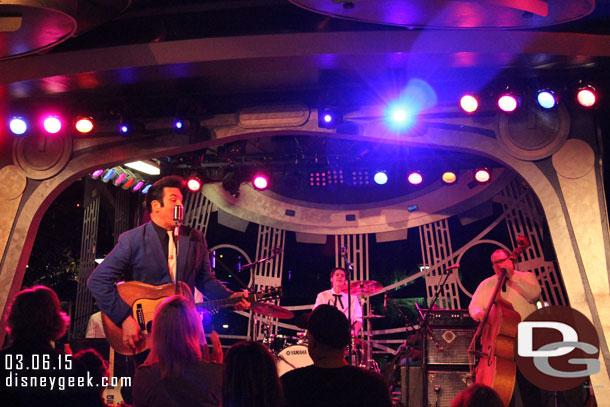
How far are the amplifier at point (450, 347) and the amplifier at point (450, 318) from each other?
2.6 inches

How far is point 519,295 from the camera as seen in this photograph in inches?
273

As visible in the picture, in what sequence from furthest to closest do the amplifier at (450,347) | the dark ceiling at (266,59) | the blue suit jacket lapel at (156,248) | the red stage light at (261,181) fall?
the red stage light at (261,181)
the amplifier at (450,347)
the dark ceiling at (266,59)
the blue suit jacket lapel at (156,248)

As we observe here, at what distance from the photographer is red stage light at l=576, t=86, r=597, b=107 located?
6.11 metres

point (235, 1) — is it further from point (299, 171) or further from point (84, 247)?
point (84, 247)

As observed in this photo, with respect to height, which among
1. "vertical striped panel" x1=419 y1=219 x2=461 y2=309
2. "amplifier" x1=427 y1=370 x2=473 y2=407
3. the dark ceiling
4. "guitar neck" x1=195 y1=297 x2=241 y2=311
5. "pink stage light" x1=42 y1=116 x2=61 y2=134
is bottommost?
"amplifier" x1=427 y1=370 x2=473 y2=407

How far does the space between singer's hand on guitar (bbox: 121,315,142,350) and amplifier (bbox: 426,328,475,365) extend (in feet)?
14.0

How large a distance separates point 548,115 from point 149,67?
4.34m

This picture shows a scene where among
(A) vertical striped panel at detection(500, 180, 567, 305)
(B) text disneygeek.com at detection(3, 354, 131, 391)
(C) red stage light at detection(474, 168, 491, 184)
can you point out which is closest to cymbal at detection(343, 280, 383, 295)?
(C) red stage light at detection(474, 168, 491, 184)

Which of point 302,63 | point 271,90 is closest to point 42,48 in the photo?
point 302,63

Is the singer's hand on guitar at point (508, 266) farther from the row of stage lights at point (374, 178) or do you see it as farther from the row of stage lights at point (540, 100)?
the row of stage lights at point (374, 178)

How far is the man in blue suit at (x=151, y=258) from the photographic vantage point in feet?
14.3

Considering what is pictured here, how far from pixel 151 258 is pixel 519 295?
14.5ft

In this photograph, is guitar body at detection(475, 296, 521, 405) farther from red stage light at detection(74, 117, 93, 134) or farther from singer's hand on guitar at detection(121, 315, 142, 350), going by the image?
red stage light at detection(74, 117, 93, 134)

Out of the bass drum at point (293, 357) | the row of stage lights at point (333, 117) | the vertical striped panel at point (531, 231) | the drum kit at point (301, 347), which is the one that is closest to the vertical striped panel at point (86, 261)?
the row of stage lights at point (333, 117)
